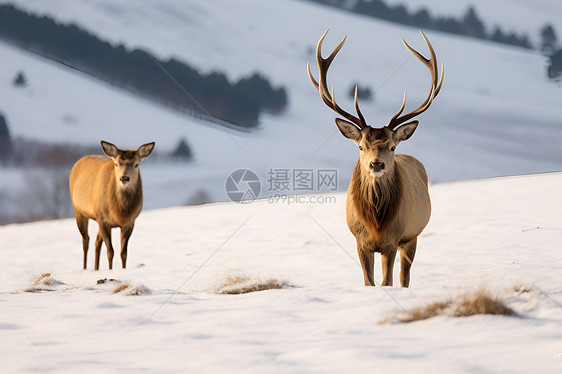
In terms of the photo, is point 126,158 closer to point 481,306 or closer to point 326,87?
point 326,87

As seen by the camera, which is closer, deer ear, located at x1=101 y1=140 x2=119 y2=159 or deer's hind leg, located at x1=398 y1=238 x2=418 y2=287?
deer's hind leg, located at x1=398 y1=238 x2=418 y2=287

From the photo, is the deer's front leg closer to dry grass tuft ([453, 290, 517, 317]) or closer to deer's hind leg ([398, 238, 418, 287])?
deer's hind leg ([398, 238, 418, 287])

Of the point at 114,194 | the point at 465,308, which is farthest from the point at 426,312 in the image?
the point at 114,194

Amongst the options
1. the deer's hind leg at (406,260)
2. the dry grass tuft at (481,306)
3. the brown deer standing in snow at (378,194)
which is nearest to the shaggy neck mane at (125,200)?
the brown deer standing in snow at (378,194)

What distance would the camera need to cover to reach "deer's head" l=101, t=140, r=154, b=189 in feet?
31.2

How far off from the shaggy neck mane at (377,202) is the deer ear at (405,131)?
0.42m

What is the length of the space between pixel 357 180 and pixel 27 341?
3727mm

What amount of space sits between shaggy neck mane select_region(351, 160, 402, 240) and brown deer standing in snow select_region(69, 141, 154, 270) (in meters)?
4.53

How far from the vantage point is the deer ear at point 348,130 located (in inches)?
249

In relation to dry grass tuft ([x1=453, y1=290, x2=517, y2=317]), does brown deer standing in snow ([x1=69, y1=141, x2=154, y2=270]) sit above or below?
above

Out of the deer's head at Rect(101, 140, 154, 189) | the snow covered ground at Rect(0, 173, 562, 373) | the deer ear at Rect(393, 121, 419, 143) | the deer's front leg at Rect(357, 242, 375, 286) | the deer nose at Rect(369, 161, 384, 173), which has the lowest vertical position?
the snow covered ground at Rect(0, 173, 562, 373)

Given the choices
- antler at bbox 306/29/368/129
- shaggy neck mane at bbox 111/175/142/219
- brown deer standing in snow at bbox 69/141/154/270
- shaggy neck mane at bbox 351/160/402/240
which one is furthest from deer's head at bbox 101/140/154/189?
shaggy neck mane at bbox 351/160/402/240

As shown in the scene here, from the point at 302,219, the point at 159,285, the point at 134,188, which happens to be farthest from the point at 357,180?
the point at 302,219

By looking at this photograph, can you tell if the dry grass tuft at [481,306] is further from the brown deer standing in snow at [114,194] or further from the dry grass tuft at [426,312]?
the brown deer standing in snow at [114,194]
